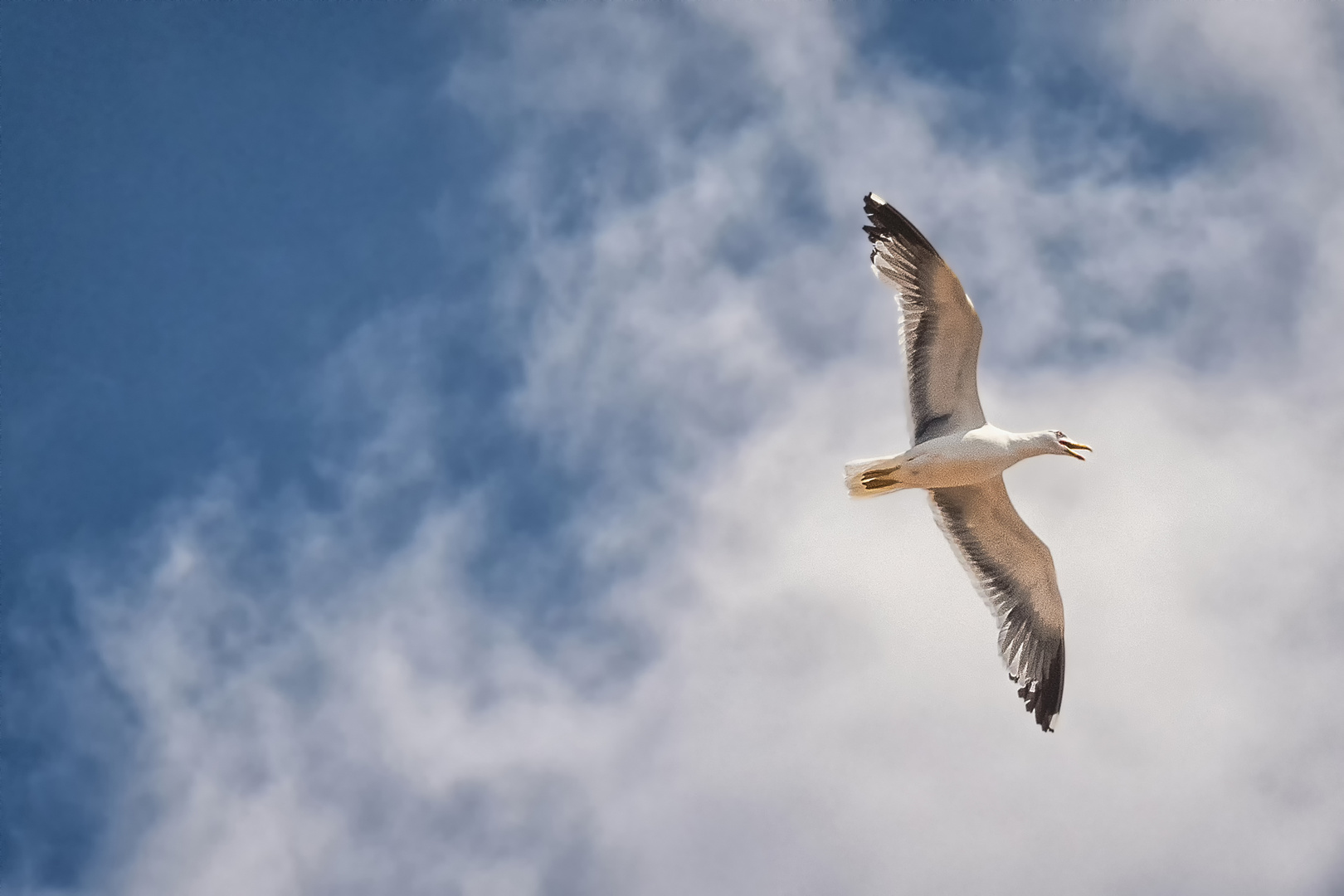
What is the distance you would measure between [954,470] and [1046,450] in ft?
4.12

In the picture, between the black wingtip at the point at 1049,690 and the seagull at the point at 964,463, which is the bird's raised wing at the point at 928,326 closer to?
the seagull at the point at 964,463

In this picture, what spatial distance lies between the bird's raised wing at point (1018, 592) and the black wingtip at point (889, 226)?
3176 mm

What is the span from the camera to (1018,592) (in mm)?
16906

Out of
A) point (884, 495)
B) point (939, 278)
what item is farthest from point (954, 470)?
point (939, 278)

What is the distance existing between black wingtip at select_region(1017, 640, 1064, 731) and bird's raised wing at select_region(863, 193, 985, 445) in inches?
132

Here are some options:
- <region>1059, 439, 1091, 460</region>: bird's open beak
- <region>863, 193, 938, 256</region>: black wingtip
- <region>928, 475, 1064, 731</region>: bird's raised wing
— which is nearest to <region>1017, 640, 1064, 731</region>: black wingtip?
<region>928, 475, 1064, 731</region>: bird's raised wing

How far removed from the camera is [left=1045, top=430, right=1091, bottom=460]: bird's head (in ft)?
52.3

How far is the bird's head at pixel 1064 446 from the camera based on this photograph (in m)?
15.9

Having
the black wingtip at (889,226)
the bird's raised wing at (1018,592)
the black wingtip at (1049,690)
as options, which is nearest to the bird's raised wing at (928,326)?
the black wingtip at (889,226)

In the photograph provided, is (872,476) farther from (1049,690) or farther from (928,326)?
(1049,690)

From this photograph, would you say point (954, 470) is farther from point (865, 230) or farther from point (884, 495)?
point (865, 230)

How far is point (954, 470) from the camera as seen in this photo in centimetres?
1557

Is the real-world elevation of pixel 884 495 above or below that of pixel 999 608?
above

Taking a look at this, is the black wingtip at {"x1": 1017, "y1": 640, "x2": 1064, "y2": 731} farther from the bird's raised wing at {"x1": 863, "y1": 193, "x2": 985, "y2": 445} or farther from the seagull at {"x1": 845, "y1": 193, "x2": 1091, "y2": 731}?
the bird's raised wing at {"x1": 863, "y1": 193, "x2": 985, "y2": 445}
